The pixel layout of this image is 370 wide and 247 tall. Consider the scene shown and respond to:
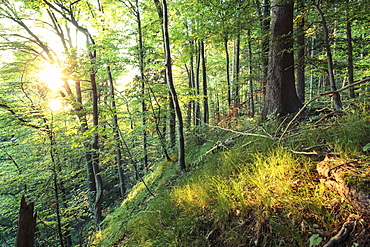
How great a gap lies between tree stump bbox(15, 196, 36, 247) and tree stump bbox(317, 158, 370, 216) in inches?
199

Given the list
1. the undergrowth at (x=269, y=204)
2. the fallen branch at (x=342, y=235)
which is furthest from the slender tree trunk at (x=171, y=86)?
the fallen branch at (x=342, y=235)

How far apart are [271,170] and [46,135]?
5138mm

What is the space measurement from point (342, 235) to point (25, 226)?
16.8 ft

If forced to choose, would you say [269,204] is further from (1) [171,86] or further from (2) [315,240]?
(1) [171,86]

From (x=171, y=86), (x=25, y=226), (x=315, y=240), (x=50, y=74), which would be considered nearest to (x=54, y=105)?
(x=50, y=74)

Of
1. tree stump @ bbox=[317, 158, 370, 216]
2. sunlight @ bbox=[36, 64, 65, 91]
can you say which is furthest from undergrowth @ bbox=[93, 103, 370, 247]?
sunlight @ bbox=[36, 64, 65, 91]

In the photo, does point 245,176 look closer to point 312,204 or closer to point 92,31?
point 312,204

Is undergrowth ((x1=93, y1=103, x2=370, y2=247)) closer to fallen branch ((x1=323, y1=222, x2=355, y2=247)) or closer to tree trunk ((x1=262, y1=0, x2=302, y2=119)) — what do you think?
fallen branch ((x1=323, y1=222, x2=355, y2=247))

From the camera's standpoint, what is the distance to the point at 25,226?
11.2ft

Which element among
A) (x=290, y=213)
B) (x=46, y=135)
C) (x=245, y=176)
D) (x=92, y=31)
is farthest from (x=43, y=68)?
(x=290, y=213)

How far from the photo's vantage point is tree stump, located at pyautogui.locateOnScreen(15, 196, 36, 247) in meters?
3.34

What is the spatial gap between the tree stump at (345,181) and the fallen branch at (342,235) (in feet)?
0.50

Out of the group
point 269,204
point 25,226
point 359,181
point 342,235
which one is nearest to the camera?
point 342,235

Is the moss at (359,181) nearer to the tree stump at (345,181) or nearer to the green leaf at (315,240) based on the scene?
the tree stump at (345,181)
